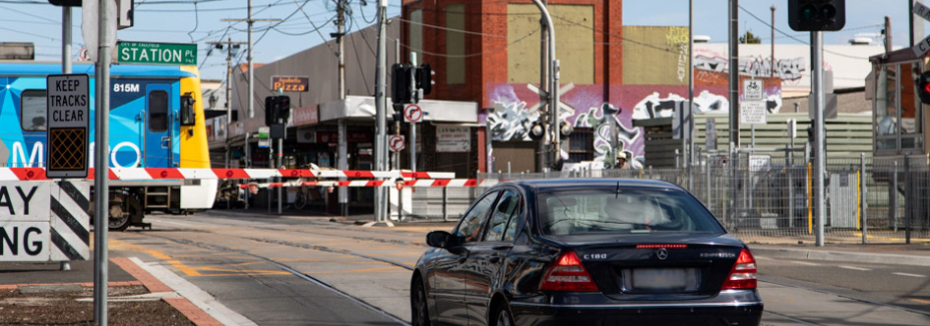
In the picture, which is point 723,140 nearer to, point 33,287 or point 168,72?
point 168,72

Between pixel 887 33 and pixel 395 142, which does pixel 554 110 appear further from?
pixel 887 33

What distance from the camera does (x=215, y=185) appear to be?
961 inches

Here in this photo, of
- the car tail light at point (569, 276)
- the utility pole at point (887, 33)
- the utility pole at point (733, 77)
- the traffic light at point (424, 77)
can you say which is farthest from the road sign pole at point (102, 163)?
the utility pole at point (887, 33)

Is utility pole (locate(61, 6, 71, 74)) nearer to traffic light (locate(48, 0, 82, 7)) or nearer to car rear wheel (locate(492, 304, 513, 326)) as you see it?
traffic light (locate(48, 0, 82, 7))

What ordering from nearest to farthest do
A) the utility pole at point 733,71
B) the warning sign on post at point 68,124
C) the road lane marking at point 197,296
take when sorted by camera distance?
the warning sign on post at point 68,124, the road lane marking at point 197,296, the utility pole at point 733,71

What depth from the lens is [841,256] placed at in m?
18.1

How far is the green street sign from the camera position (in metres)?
17.9

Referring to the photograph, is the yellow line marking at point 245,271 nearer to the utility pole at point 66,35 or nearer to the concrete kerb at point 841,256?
the utility pole at point 66,35

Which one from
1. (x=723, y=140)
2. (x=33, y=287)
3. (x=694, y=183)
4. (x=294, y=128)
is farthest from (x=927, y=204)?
(x=294, y=128)

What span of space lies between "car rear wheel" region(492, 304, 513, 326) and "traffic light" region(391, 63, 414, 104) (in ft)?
77.0

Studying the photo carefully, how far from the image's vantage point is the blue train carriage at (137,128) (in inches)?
910

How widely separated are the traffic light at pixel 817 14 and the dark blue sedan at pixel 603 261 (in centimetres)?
1087

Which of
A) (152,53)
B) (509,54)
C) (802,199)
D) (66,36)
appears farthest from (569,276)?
(509,54)

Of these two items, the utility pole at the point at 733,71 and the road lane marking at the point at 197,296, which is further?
the utility pole at the point at 733,71
